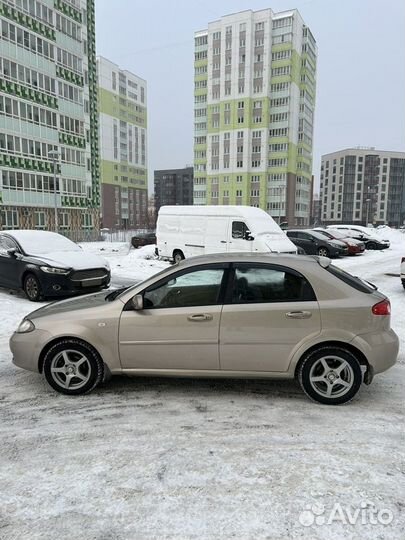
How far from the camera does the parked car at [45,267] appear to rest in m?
8.79

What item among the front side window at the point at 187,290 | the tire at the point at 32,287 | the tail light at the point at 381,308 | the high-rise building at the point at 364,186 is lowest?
the tire at the point at 32,287

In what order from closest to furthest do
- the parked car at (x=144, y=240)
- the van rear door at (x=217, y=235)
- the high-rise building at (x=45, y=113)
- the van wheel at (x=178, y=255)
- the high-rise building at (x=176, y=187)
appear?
1. the van rear door at (x=217, y=235)
2. the van wheel at (x=178, y=255)
3. the parked car at (x=144, y=240)
4. the high-rise building at (x=45, y=113)
5. the high-rise building at (x=176, y=187)

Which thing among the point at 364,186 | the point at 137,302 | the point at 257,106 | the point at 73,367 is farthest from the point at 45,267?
the point at 364,186

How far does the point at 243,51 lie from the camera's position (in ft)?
242

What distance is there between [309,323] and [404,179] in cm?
14404

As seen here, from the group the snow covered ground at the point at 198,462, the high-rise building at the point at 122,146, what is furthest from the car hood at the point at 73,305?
the high-rise building at the point at 122,146

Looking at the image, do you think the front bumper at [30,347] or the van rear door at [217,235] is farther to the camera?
the van rear door at [217,235]

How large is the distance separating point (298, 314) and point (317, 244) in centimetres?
1612

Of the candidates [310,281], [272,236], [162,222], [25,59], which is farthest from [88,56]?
[310,281]

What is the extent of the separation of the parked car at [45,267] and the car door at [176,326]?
17.1ft

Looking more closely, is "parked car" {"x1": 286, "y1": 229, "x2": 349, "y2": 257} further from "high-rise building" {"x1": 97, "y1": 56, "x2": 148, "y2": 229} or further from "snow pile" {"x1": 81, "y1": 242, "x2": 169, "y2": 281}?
"high-rise building" {"x1": 97, "y1": 56, "x2": 148, "y2": 229}

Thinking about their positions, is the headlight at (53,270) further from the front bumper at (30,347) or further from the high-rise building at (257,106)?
the high-rise building at (257,106)

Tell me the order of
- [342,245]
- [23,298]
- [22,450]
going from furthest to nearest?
1. [342,245]
2. [23,298]
3. [22,450]

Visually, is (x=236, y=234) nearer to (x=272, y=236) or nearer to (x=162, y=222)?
(x=272, y=236)
